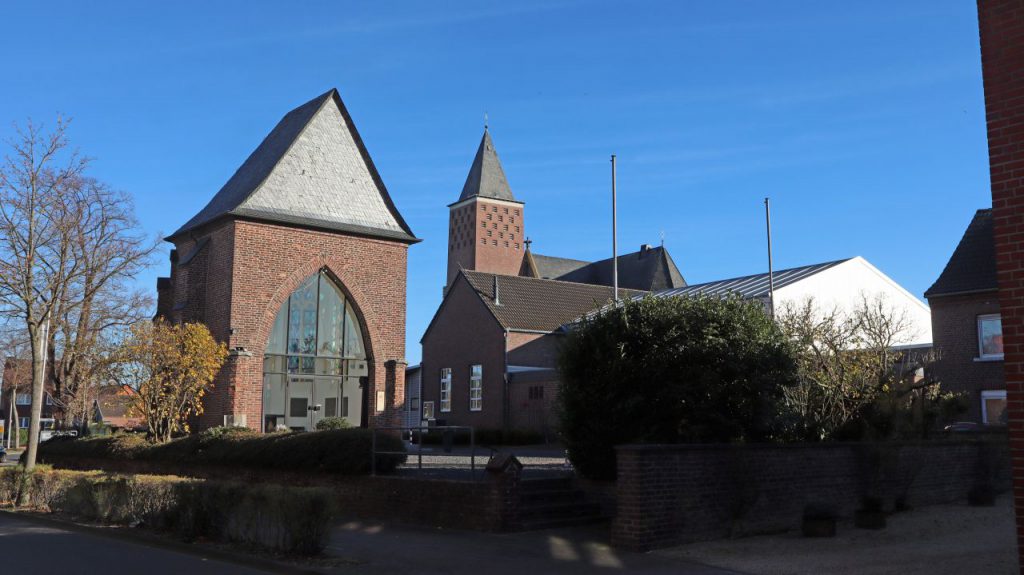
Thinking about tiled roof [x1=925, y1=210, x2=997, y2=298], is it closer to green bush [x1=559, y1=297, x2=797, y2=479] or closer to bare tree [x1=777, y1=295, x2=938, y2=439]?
bare tree [x1=777, y1=295, x2=938, y2=439]

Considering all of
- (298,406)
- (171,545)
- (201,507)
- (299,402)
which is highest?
(299,402)

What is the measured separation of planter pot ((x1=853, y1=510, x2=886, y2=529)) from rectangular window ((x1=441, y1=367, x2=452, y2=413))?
33397mm

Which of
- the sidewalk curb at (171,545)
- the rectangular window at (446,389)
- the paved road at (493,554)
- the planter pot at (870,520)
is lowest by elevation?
the sidewalk curb at (171,545)

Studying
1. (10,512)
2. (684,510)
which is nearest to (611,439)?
(684,510)

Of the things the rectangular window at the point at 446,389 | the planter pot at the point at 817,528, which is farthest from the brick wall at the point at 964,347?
the rectangular window at the point at 446,389

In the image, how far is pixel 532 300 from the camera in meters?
46.4

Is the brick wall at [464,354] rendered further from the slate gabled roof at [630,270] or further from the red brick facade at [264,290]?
the slate gabled roof at [630,270]

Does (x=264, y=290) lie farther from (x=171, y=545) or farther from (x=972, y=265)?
(x=972, y=265)

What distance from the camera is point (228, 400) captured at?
81.6 feet

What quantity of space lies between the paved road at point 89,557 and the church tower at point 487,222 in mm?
63371

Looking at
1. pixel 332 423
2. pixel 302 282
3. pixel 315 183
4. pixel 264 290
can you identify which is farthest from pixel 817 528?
pixel 315 183

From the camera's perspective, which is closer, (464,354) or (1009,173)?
(1009,173)

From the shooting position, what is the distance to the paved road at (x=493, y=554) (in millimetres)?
10953

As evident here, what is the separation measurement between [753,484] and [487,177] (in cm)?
6779
